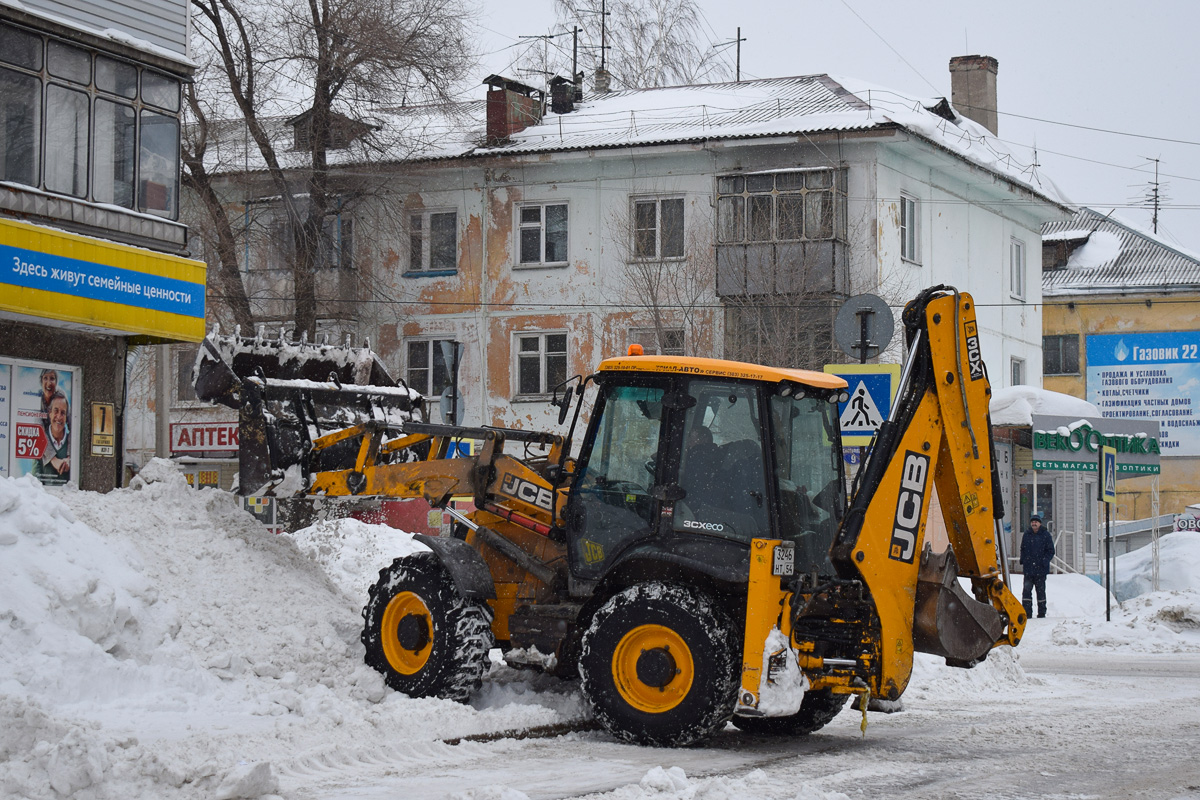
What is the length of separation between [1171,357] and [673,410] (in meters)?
35.7

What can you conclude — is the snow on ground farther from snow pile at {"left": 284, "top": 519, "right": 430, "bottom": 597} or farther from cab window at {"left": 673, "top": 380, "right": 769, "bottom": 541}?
cab window at {"left": 673, "top": 380, "right": 769, "bottom": 541}

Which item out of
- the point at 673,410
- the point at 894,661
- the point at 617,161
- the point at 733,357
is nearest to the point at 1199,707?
the point at 894,661

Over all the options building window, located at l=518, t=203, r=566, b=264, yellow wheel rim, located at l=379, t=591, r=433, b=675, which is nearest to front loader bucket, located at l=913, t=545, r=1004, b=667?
yellow wheel rim, located at l=379, t=591, r=433, b=675

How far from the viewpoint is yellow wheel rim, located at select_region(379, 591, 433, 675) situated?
9000mm

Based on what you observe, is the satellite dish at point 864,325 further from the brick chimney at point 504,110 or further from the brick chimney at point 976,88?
the brick chimney at point 976,88

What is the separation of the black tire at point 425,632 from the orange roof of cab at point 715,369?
71.7 inches

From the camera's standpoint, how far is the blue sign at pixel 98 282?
14.3 metres

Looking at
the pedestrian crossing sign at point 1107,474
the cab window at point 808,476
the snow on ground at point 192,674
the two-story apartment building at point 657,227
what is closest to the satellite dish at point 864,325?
the snow on ground at point 192,674

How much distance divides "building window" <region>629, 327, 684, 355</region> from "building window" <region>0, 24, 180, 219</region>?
12.8m

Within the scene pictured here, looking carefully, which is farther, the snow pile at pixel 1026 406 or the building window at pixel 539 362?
the building window at pixel 539 362

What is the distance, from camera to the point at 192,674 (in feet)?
26.8

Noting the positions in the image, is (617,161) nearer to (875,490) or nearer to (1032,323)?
(1032,323)

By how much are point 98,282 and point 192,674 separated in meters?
8.23

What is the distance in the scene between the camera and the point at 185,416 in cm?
3250
